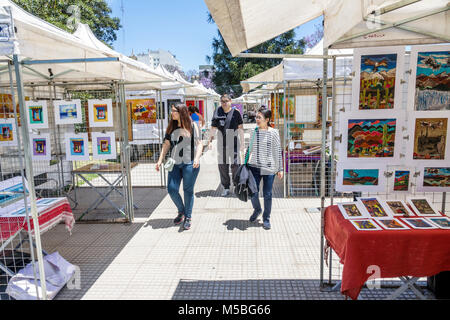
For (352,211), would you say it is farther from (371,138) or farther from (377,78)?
(377,78)

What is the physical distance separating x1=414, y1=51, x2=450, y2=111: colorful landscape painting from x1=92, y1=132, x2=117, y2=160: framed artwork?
4.08 meters

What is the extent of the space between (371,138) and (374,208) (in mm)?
618

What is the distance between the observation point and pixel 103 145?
5020 millimetres

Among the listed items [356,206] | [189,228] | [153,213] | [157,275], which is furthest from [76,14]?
[356,206]

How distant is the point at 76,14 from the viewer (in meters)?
13.7

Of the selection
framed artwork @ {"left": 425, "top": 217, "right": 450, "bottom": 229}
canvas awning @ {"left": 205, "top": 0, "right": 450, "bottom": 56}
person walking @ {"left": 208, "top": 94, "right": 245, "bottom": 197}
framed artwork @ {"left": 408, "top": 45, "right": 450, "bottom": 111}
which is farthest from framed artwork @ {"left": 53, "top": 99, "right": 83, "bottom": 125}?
framed artwork @ {"left": 425, "top": 217, "right": 450, "bottom": 229}

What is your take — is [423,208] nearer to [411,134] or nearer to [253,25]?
[411,134]

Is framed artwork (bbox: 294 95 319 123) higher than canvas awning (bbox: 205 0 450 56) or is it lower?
lower

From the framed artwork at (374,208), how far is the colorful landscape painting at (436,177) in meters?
0.43

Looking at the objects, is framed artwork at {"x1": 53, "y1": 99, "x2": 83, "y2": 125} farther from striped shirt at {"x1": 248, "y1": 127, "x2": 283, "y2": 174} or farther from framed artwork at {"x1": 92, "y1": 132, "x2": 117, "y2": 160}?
striped shirt at {"x1": 248, "y1": 127, "x2": 283, "y2": 174}

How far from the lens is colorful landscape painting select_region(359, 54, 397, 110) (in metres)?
2.65

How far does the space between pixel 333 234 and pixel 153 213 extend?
147 inches

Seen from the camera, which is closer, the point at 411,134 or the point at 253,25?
the point at 253,25

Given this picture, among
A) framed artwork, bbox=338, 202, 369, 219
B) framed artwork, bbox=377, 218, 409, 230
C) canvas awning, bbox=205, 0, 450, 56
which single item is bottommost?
framed artwork, bbox=377, 218, 409, 230
